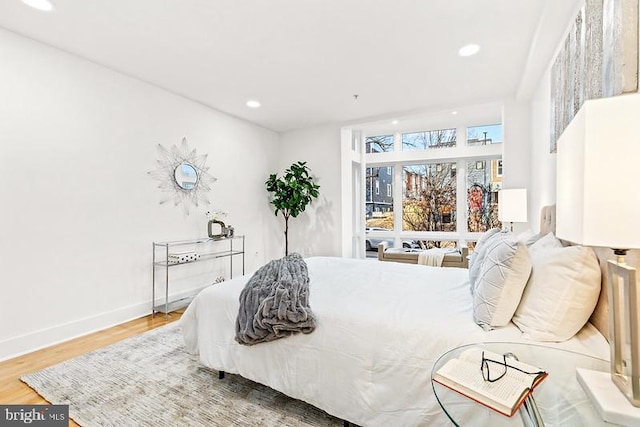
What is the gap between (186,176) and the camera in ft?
12.4

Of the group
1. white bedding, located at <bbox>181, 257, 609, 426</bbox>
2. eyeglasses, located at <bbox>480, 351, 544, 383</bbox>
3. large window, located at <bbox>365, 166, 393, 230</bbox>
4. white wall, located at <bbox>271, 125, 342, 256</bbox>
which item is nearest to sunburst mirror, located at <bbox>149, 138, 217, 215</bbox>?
white wall, located at <bbox>271, 125, 342, 256</bbox>

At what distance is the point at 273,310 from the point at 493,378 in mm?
1060

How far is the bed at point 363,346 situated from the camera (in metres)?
1.37

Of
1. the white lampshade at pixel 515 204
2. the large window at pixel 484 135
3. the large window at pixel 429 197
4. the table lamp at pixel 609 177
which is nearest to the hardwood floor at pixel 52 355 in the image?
the table lamp at pixel 609 177

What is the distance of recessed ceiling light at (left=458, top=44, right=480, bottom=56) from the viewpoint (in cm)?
268

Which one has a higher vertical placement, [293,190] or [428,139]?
[428,139]

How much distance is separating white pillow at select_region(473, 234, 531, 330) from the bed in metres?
0.05

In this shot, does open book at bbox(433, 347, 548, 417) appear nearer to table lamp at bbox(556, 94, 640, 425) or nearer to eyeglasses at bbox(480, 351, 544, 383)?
eyeglasses at bbox(480, 351, 544, 383)

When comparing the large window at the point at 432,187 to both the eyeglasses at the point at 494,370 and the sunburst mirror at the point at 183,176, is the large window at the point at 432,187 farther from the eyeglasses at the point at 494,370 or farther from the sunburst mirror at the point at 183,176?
the eyeglasses at the point at 494,370

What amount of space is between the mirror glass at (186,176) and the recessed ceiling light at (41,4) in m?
1.76

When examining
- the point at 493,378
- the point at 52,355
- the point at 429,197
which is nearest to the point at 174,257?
A: the point at 52,355

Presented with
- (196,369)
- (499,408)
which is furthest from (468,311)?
(196,369)

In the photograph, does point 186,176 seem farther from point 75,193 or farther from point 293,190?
point 293,190

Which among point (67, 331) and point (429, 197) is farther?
point (429, 197)
